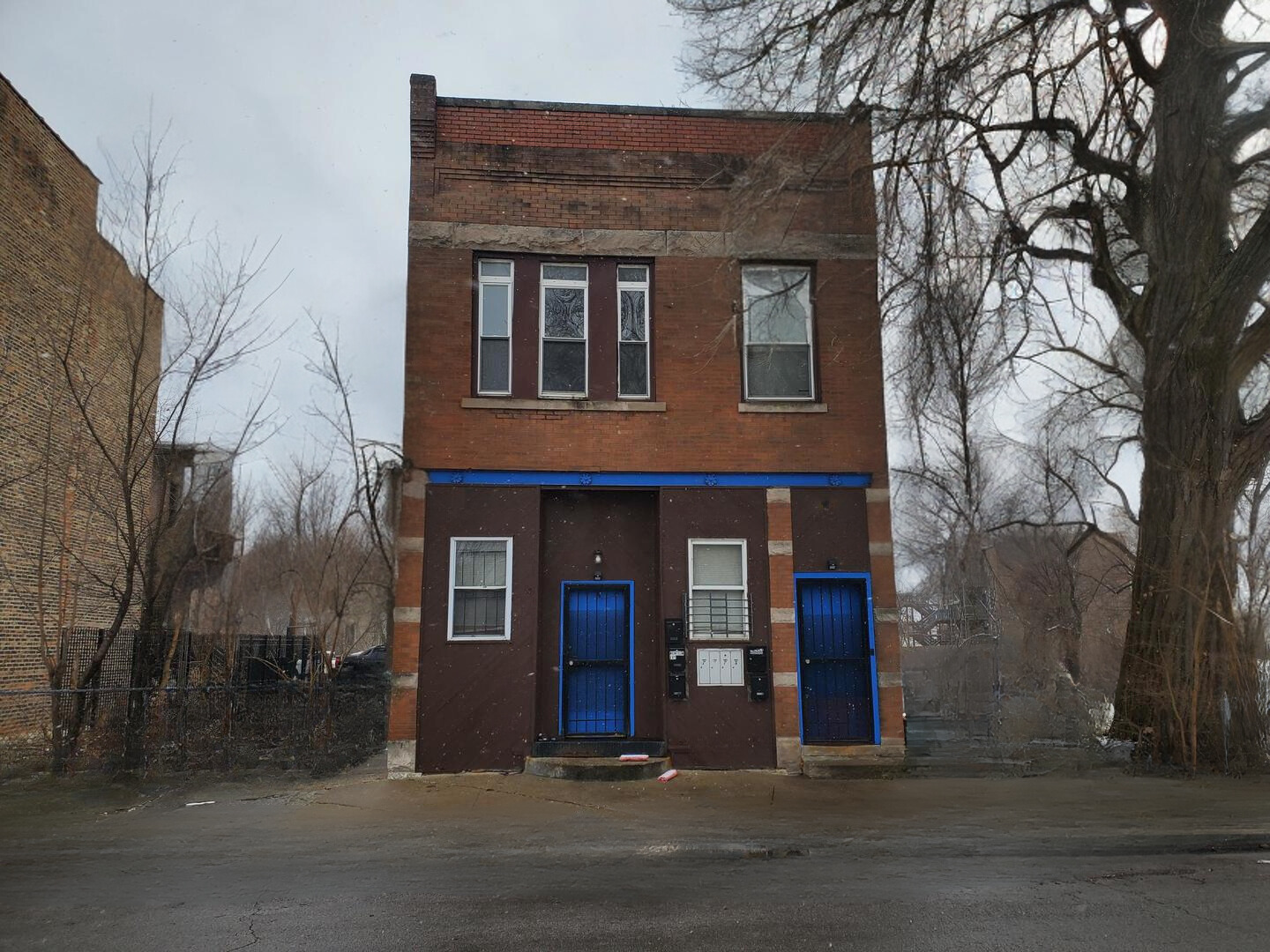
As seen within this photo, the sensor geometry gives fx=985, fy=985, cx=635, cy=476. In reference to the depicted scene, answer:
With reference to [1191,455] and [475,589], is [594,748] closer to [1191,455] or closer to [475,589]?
[475,589]

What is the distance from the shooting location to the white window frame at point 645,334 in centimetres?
1279

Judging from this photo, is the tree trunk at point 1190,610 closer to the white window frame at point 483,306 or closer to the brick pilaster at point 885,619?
the brick pilaster at point 885,619

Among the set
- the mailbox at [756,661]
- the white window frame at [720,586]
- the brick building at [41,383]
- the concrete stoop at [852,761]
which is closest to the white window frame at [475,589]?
the white window frame at [720,586]

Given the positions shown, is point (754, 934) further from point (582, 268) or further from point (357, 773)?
point (582, 268)

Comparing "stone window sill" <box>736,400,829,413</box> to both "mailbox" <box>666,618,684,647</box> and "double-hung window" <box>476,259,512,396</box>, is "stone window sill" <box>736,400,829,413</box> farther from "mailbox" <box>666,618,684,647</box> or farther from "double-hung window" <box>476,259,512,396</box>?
"double-hung window" <box>476,259,512,396</box>

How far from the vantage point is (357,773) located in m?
12.2

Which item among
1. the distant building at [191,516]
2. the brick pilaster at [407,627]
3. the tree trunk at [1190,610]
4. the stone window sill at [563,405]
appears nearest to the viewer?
the tree trunk at [1190,610]

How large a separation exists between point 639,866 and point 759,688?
5040mm

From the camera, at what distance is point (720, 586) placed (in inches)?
490

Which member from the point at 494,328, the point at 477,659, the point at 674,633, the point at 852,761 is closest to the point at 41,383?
the point at 494,328

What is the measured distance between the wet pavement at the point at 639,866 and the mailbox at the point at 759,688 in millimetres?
1192

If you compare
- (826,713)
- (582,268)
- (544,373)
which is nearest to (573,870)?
(826,713)

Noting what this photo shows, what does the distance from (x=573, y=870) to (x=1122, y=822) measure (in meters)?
4.86

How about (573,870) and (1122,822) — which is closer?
(573,870)
